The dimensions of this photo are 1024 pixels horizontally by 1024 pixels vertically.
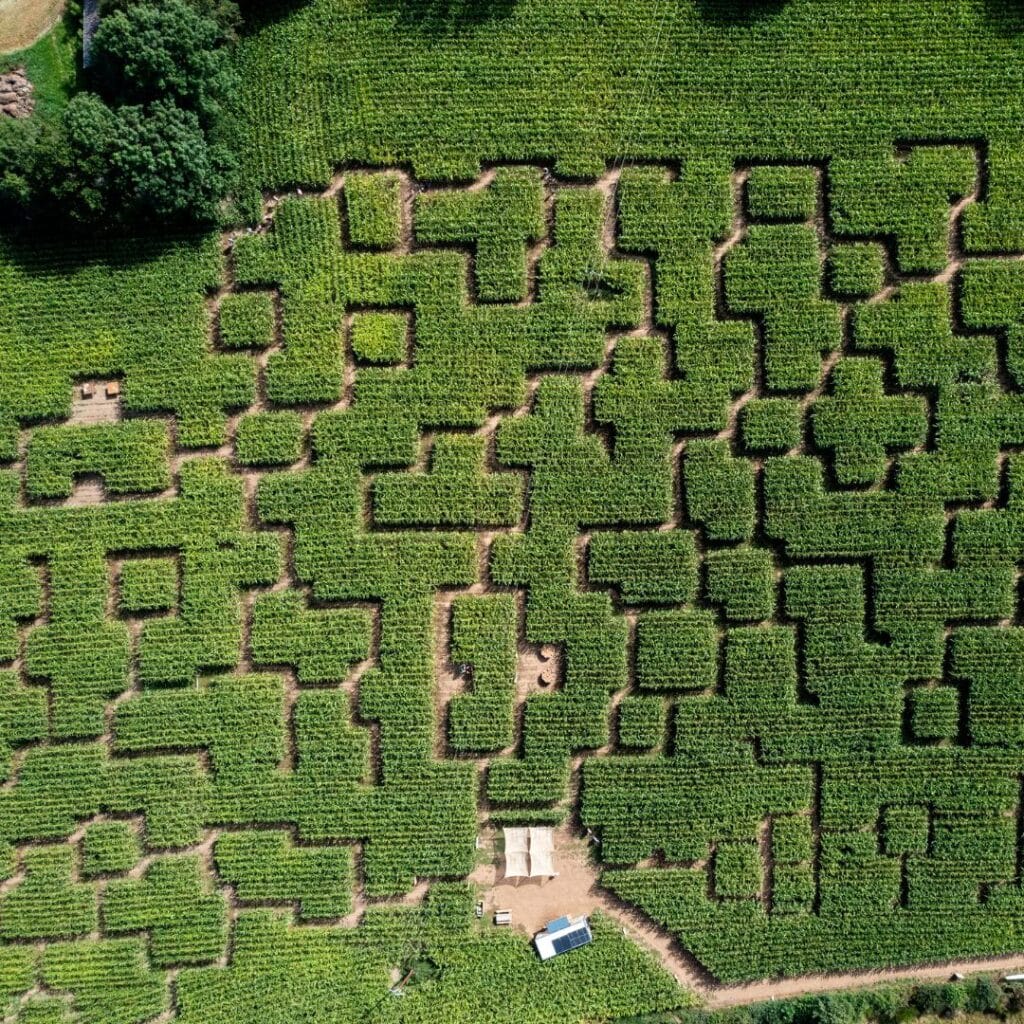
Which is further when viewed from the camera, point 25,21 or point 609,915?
point 25,21

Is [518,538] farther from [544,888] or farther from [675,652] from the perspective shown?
[544,888]

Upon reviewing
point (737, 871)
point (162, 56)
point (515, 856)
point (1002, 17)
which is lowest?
point (737, 871)

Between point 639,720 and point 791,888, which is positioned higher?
point 639,720

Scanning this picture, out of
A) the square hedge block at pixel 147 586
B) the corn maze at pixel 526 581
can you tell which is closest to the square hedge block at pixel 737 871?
the corn maze at pixel 526 581

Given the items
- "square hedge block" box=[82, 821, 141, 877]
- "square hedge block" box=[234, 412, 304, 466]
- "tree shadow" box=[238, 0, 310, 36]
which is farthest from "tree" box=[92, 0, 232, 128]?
"square hedge block" box=[82, 821, 141, 877]

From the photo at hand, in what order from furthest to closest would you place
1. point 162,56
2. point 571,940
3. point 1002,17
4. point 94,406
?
point 94,406
point 1002,17
point 571,940
point 162,56

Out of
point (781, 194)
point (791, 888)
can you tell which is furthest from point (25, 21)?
point (791, 888)
